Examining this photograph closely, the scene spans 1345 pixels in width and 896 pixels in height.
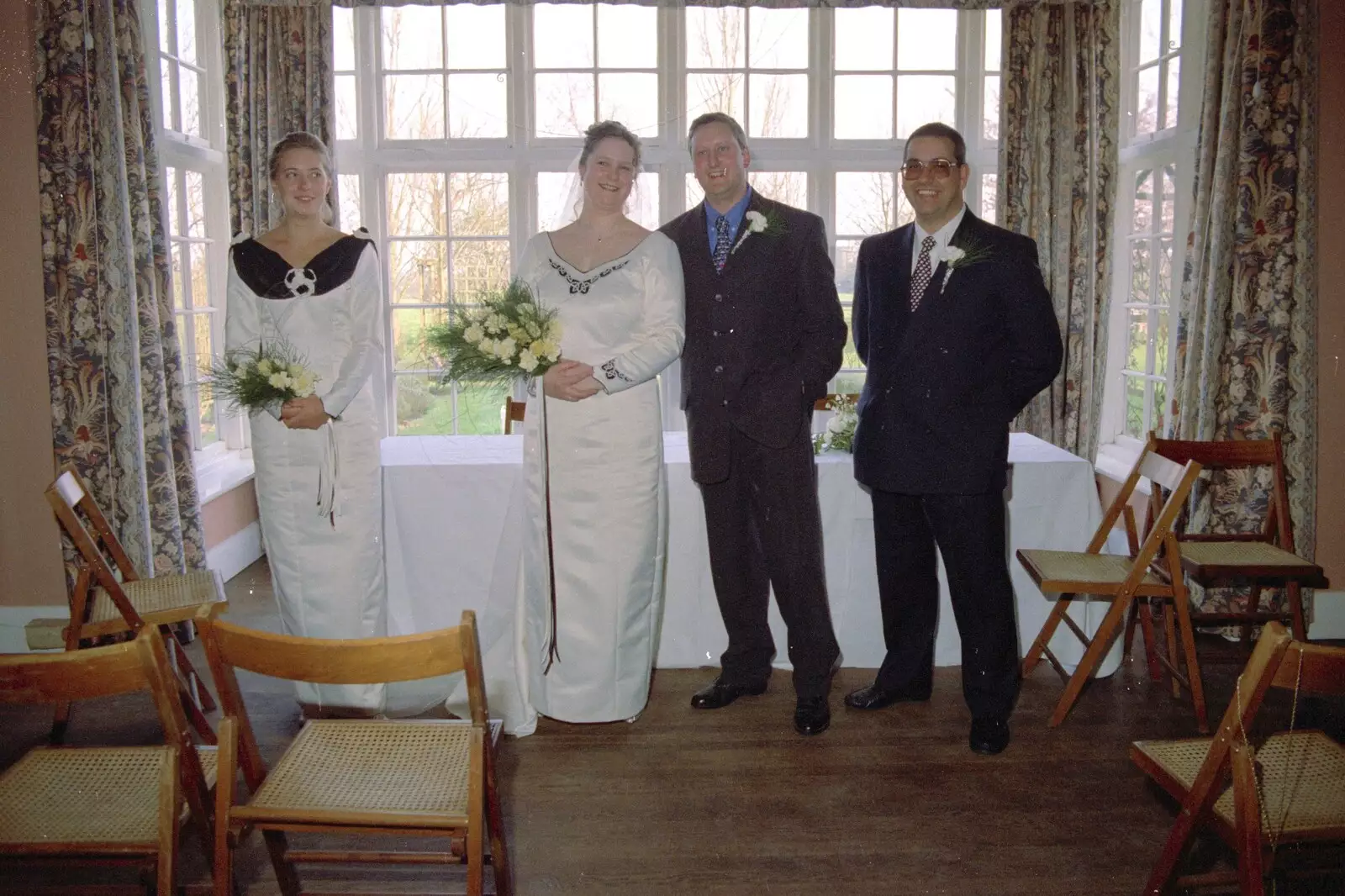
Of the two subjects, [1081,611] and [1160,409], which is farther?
[1160,409]

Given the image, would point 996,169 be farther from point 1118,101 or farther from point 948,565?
point 948,565

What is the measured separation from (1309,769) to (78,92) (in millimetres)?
4654

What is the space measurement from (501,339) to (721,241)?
2.60 feet

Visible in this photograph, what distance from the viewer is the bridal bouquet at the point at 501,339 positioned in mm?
3328

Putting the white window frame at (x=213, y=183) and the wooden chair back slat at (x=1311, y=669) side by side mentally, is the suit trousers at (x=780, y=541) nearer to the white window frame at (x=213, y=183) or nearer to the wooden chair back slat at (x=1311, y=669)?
the wooden chair back slat at (x=1311, y=669)

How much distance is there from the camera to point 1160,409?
566 centimetres

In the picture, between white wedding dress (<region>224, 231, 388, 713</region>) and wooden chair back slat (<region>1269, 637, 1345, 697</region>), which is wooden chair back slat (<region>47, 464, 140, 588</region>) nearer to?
white wedding dress (<region>224, 231, 388, 713</region>)

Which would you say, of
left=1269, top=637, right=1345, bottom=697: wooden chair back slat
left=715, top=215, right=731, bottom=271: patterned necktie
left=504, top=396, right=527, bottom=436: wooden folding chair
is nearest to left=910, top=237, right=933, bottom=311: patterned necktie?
left=715, top=215, right=731, bottom=271: patterned necktie

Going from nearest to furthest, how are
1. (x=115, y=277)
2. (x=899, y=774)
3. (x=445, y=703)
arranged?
(x=899, y=774)
(x=445, y=703)
(x=115, y=277)

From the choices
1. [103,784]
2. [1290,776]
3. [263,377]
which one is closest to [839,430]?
[263,377]

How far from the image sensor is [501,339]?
3334 mm

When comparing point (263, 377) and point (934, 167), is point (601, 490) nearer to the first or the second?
point (263, 377)

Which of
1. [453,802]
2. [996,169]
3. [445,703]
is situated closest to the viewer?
[453,802]

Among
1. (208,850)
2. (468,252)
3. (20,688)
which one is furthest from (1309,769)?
(468,252)
